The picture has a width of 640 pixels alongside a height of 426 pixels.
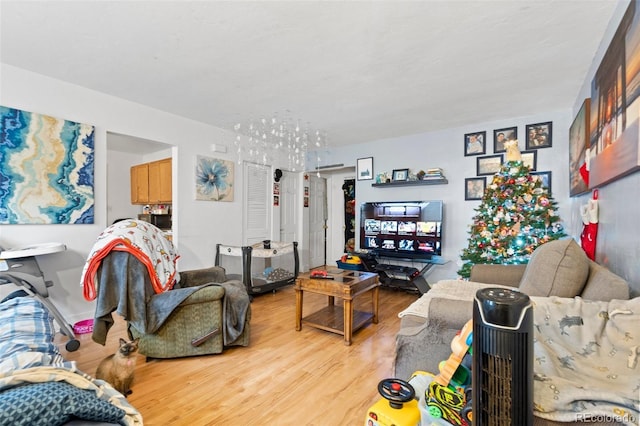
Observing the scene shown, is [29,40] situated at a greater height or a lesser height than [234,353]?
greater

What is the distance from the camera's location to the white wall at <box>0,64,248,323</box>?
8.85 feet

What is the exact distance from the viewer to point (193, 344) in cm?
230

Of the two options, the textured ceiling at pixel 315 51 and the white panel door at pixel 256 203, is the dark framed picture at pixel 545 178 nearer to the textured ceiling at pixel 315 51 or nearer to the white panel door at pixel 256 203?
the textured ceiling at pixel 315 51

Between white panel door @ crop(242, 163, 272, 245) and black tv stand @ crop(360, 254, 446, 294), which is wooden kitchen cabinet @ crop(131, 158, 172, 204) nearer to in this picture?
white panel door @ crop(242, 163, 272, 245)

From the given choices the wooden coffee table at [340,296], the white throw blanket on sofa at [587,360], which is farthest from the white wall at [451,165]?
the white throw blanket on sofa at [587,360]

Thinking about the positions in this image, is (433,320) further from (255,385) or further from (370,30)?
(370,30)

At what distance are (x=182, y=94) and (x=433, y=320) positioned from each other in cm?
329

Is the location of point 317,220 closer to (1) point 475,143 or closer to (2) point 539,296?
(1) point 475,143

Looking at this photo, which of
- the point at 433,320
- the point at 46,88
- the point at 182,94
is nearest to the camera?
the point at 433,320

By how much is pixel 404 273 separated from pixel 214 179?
3162 millimetres

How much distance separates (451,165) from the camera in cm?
437

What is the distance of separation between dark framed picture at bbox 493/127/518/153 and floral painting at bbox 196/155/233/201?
3.93m

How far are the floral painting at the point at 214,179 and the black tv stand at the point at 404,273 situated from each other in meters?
2.36

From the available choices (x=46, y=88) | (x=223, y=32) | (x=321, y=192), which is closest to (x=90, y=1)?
(x=223, y=32)
